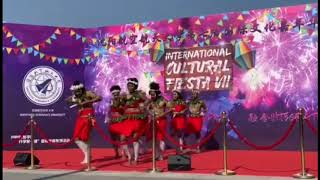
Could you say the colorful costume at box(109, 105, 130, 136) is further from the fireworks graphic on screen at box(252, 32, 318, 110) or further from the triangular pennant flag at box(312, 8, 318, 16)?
the triangular pennant flag at box(312, 8, 318, 16)

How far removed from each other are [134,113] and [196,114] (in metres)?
3.27

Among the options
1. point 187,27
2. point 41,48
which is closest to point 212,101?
point 187,27

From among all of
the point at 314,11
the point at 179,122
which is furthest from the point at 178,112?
the point at 314,11

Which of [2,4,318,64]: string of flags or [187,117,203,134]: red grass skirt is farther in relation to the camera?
[2,4,318,64]: string of flags

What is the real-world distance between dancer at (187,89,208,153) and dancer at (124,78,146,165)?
3092mm

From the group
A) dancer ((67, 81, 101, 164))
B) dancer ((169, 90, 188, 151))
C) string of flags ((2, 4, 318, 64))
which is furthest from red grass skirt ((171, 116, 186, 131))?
dancer ((67, 81, 101, 164))

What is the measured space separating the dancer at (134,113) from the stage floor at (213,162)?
65 centimetres

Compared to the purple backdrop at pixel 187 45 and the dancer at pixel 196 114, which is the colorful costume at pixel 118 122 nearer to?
the dancer at pixel 196 114

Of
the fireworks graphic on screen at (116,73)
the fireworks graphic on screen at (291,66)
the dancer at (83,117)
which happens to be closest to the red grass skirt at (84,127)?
the dancer at (83,117)

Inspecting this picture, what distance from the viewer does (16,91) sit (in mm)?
16297

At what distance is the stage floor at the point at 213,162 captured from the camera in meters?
10.6

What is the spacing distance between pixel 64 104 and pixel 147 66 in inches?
106

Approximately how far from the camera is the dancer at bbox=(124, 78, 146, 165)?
11750 millimetres

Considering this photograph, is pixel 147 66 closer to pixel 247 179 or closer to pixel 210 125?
pixel 210 125
